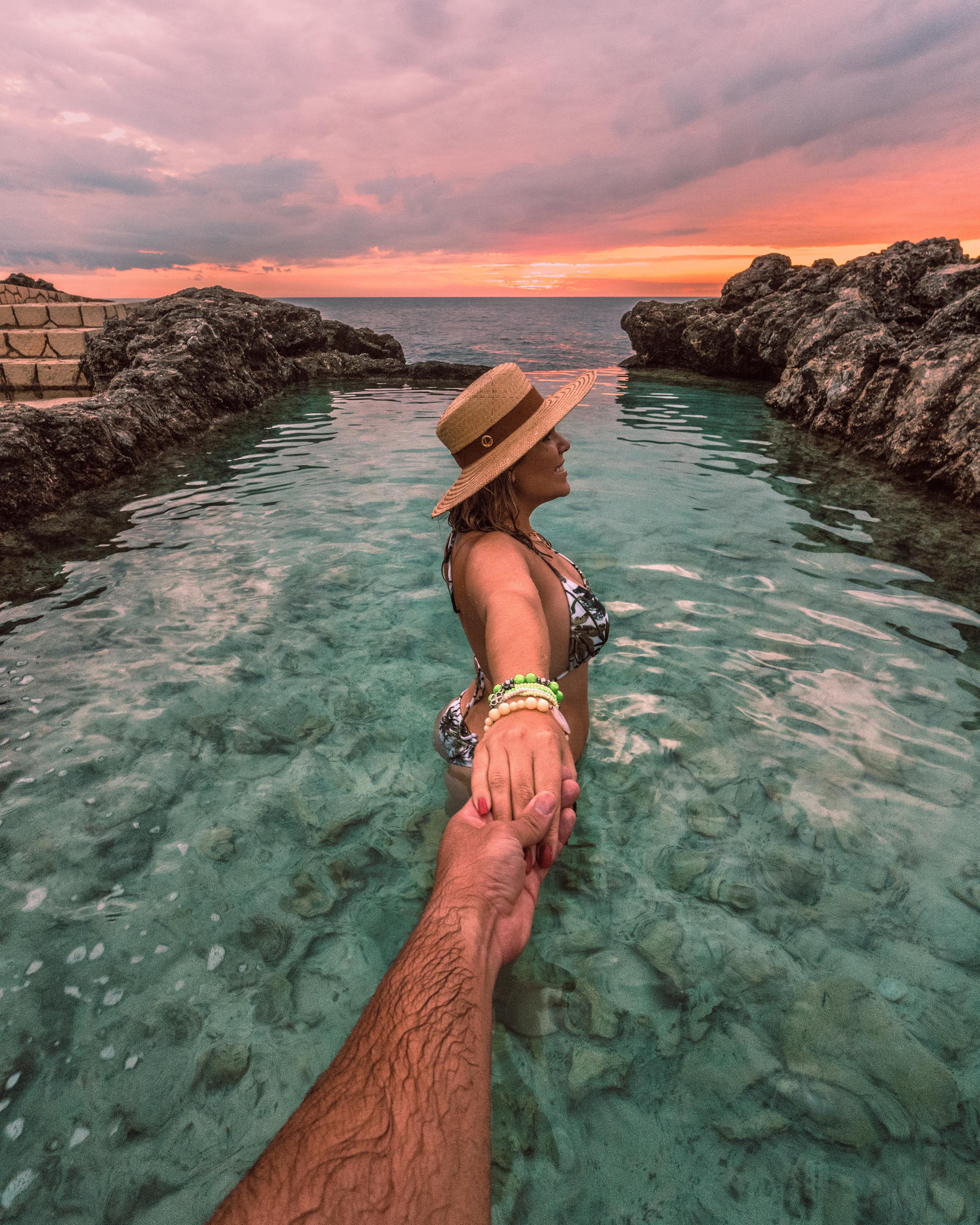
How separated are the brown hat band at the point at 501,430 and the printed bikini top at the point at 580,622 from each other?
0.40 meters

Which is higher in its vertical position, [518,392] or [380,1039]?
[518,392]

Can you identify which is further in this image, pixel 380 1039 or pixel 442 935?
pixel 442 935

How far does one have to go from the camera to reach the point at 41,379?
1678 centimetres

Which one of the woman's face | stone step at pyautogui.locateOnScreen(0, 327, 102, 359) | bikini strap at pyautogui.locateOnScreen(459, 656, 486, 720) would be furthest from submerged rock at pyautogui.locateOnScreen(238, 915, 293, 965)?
stone step at pyautogui.locateOnScreen(0, 327, 102, 359)

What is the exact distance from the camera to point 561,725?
1.70 m

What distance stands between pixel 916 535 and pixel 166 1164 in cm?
878

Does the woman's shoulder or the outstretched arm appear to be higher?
the woman's shoulder

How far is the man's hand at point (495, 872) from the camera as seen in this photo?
139 centimetres

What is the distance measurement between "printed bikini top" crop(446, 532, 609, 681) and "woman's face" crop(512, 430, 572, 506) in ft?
0.98

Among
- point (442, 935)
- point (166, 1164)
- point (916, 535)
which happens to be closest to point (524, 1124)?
point (166, 1164)

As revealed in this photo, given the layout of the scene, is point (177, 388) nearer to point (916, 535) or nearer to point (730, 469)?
point (730, 469)

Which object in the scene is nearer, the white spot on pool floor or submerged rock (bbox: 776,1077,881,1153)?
the white spot on pool floor

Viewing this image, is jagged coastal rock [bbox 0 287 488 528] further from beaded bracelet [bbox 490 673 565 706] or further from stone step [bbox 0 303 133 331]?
beaded bracelet [bbox 490 673 565 706]

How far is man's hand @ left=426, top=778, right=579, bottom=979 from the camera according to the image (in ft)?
4.56
